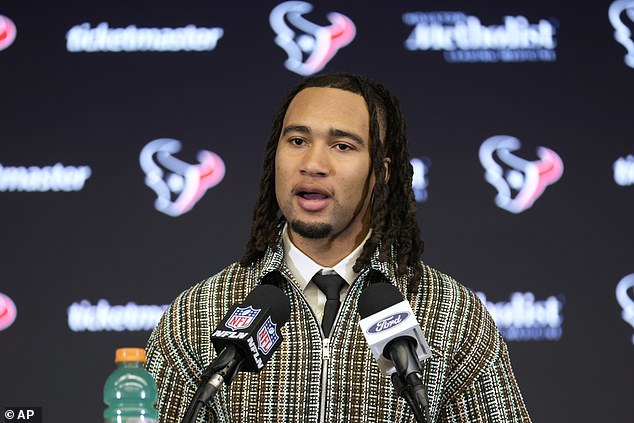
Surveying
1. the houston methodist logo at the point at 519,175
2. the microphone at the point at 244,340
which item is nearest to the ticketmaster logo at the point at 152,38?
the houston methodist logo at the point at 519,175

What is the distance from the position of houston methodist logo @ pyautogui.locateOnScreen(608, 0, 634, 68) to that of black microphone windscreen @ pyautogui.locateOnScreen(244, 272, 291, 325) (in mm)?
2626

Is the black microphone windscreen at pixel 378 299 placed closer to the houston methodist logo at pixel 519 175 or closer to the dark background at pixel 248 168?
the dark background at pixel 248 168

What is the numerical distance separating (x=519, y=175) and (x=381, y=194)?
1466 millimetres

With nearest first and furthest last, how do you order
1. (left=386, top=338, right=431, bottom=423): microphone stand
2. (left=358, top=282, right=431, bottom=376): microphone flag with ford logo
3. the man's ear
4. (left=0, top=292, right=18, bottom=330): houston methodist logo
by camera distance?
(left=386, top=338, right=431, bottom=423): microphone stand
(left=358, top=282, right=431, bottom=376): microphone flag with ford logo
the man's ear
(left=0, top=292, right=18, bottom=330): houston methodist logo

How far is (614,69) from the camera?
420 cm

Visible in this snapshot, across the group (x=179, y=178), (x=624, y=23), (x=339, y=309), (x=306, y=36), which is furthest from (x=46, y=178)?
(x=624, y=23)

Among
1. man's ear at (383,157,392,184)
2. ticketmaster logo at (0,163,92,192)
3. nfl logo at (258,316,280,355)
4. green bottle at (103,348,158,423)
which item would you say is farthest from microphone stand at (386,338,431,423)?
ticketmaster logo at (0,163,92,192)

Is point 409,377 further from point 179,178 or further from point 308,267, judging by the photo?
point 179,178

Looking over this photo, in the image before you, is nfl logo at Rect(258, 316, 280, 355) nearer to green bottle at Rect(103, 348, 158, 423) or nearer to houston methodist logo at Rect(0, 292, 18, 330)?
green bottle at Rect(103, 348, 158, 423)

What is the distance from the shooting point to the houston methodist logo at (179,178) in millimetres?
4184

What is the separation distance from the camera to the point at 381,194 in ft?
9.04

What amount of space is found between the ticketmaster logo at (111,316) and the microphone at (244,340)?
2.10 metres

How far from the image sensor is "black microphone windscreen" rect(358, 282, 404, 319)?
2.00 meters

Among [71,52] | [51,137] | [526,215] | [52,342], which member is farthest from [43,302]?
[526,215]
